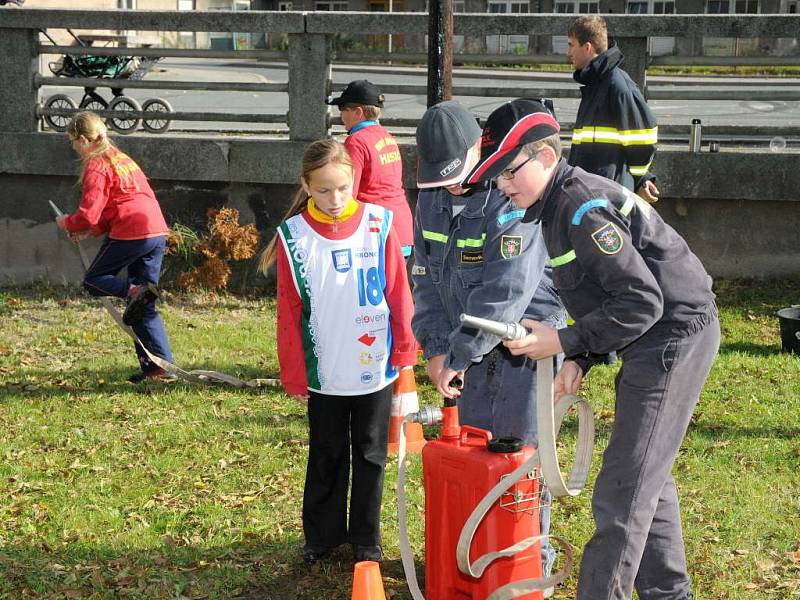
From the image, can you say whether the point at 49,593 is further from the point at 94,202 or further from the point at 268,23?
the point at 268,23

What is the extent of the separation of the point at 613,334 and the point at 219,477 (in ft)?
10.3

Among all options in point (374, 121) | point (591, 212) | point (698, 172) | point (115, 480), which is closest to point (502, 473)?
point (591, 212)

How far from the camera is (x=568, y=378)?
13.0ft

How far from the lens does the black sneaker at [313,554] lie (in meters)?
4.93

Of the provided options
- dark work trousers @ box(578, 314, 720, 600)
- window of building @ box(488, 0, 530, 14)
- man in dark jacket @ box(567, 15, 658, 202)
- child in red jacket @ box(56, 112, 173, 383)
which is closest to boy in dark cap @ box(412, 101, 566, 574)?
dark work trousers @ box(578, 314, 720, 600)

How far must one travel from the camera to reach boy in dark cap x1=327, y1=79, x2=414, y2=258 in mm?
7184

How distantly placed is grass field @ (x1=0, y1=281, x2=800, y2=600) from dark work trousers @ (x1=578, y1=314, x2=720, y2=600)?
3.32ft

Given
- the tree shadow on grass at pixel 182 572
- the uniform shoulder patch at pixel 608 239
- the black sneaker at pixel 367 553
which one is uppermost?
the uniform shoulder patch at pixel 608 239

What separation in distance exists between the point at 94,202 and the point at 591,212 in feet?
16.6

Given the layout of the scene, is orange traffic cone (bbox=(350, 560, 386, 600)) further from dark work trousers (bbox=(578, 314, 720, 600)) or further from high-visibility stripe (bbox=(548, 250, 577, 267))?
high-visibility stripe (bbox=(548, 250, 577, 267))

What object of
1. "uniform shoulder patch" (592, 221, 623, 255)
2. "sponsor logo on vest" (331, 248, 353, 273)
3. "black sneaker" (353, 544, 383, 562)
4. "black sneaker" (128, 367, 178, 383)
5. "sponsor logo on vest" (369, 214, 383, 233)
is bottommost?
"black sneaker" (128, 367, 178, 383)

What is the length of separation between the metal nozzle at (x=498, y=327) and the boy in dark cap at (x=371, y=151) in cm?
355

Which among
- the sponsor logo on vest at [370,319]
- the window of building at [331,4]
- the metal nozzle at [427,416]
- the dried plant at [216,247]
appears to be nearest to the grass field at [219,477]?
the metal nozzle at [427,416]

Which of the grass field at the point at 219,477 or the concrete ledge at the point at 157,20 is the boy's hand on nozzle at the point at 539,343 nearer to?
the grass field at the point at 219,477
